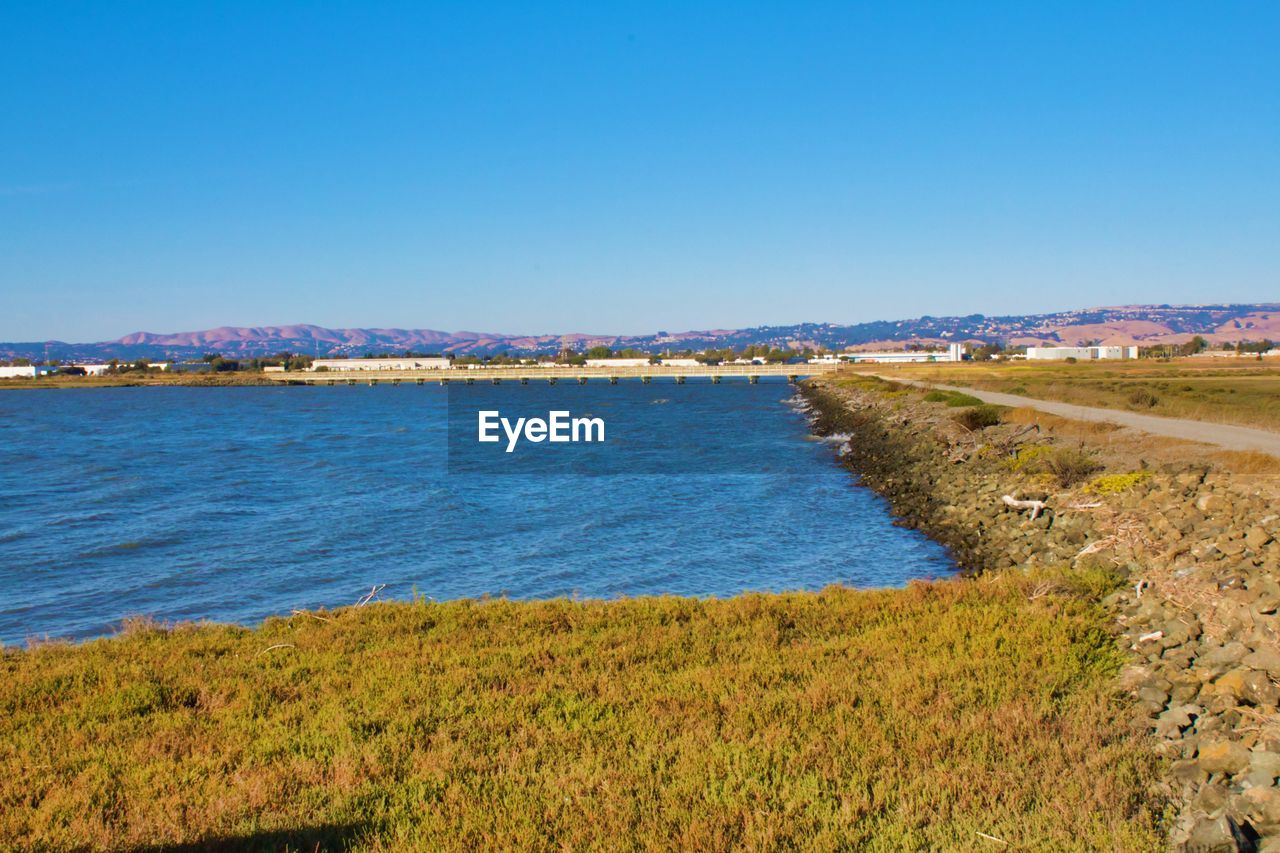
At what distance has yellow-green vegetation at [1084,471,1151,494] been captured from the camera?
18156mm

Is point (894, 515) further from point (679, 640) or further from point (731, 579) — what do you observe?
point (679, 640)

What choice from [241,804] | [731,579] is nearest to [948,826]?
[241,804]

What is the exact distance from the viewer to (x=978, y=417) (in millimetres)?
36719

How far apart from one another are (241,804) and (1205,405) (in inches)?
1486

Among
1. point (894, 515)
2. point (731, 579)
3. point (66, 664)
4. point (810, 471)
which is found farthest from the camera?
point (810, 471)

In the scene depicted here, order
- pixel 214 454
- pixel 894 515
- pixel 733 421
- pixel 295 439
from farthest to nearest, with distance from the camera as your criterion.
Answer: pixel 733 421 → pixel 295 439 → pixel 214 454 → pixel 894 515

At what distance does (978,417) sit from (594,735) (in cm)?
3182

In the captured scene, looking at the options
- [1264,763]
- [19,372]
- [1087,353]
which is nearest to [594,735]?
[1264,763]

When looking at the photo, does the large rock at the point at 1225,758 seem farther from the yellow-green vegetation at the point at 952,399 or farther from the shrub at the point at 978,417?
the yellow-green vegetation at the point at 952,399

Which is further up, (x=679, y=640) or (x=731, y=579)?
(x=679, y=640)

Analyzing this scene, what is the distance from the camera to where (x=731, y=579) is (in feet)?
58.2

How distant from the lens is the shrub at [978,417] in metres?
35.9

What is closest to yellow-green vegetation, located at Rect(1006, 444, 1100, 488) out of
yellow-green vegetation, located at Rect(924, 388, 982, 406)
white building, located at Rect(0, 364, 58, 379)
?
yellow-green vegetation, located at Rect(924, 388, 982, 406)

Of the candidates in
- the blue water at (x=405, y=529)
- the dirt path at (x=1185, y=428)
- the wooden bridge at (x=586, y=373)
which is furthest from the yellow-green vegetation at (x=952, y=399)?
the wooden bridge at (x=586, y=373)
